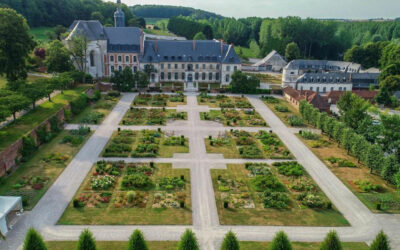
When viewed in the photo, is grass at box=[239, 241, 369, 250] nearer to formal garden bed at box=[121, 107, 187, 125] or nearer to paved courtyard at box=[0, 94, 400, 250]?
paved courtyard at box=[0, 94, 400, 250]

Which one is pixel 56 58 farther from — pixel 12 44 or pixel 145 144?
pixel 145 144

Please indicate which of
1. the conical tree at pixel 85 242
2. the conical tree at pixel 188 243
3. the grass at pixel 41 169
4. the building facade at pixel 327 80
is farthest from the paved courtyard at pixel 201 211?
the building facade at pixel 327 80

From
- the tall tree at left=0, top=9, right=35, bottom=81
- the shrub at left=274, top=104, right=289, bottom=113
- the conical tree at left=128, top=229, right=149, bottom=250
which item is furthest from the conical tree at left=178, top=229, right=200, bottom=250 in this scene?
the tall tree at left=0, top=9, right=35, bottom=81

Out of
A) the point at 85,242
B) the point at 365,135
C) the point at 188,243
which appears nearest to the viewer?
the point at 85,242

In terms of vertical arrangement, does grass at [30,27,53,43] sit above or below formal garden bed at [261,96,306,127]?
above

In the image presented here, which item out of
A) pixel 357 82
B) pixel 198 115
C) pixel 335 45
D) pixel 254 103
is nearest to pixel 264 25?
pixel 335 45

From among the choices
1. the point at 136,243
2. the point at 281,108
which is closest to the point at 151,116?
the point at 281,108

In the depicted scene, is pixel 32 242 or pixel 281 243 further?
pixel 281 243
